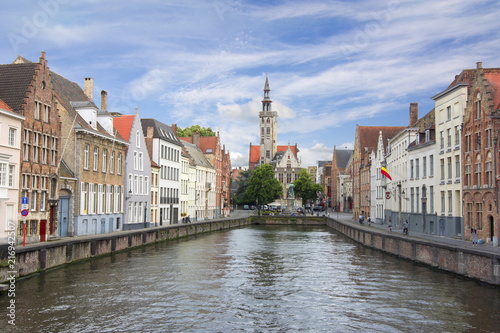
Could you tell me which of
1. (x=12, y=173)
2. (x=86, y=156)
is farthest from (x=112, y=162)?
(x=12, y=173)

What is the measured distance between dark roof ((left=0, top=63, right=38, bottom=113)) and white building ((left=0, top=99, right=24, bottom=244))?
5.08ft

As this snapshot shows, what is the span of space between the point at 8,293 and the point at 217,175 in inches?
2933

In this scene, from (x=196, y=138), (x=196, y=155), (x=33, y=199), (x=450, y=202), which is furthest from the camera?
(x=196, y=138)

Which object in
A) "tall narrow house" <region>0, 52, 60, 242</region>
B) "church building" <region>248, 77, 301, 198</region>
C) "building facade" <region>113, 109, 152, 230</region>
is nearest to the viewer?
"tall narrow house" <region>0, 52, 60, 242</region>

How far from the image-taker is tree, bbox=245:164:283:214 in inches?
4439

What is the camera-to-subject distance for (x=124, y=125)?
168ft

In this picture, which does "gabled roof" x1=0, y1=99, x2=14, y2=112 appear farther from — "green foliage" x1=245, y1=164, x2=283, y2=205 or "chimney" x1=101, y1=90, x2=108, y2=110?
"green foliage" x1=245, y1=164, x2=283, y2=205

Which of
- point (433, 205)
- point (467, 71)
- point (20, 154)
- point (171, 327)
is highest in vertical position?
point (467, 71)

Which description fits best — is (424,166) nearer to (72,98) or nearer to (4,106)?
(72,98)

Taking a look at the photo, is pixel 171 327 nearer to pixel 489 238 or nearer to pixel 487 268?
pixel 487 268

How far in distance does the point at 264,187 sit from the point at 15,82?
8218 centimetres

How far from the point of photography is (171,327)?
16906 millimetres

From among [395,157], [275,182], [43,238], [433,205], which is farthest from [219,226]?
[275,182]

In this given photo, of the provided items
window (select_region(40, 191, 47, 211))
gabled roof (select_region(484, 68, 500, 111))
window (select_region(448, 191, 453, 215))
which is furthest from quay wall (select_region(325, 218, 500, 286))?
window (select_region(40, 191, 47, 211))
